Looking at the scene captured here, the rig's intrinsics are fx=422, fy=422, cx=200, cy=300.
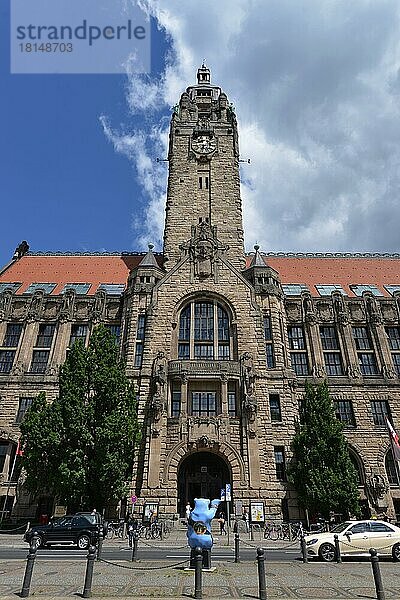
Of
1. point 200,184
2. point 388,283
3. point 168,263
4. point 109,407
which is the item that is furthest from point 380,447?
point 200,184

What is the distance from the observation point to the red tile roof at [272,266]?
45.5 meters

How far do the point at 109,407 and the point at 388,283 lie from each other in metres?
33.1

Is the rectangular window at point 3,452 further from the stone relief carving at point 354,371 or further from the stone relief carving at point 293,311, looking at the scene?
the stone relief carving at point 354,371

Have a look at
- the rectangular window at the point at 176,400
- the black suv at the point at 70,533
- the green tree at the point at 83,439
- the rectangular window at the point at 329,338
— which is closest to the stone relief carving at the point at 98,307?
the rectangular window at the point at 176,400

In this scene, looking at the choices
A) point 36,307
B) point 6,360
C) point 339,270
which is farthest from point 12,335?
point 339,270

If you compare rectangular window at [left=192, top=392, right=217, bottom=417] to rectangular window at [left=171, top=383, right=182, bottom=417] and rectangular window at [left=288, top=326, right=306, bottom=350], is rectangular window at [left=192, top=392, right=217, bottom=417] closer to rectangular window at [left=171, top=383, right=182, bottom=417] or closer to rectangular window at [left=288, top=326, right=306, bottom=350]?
rectangular window at [left=171, top=383, right=182, bottom=417]

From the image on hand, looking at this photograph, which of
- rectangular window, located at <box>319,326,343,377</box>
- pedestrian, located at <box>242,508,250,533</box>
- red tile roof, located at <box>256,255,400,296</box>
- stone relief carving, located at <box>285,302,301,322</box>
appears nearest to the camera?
pedestrian, located at <box>242,508,250,533</box>

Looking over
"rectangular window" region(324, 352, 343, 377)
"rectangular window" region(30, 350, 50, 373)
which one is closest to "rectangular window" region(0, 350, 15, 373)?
"rectangular window" region(30, 350, 50, 373)

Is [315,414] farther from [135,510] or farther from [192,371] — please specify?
[135,510]

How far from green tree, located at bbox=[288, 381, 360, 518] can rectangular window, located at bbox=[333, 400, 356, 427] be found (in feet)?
16.1

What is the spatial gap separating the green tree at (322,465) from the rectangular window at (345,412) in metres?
4.91

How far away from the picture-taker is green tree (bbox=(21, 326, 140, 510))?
24.9 meters

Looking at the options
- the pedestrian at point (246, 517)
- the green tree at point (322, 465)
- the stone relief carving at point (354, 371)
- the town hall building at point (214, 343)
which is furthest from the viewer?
the stone relief carving at point (354, 371)

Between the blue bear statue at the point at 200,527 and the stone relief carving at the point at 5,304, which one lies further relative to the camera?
the stone relief carving at the point at 5,304
